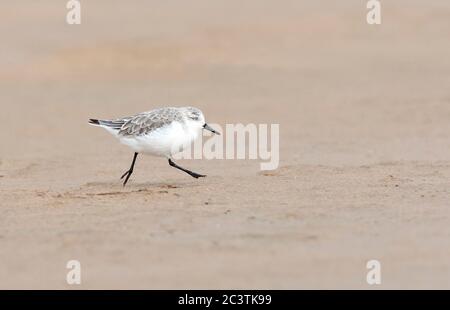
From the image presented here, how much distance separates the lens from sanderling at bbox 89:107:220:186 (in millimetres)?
10867

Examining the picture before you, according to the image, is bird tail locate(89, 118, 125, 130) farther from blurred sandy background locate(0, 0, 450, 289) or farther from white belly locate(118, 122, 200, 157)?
blurred sandy background locate(0, 0, 450, 289)

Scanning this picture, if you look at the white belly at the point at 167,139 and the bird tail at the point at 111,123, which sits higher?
the bird tail at the point at 111,123

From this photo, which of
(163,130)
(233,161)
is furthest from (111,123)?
(233,161)

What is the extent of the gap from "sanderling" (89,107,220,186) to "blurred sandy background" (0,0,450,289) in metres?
0.48

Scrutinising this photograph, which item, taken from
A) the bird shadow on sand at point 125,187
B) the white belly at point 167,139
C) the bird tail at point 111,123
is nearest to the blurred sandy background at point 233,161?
the bird shadow on sand at point 125,187

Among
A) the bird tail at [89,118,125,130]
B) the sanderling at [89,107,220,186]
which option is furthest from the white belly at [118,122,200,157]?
the bird tail at [89,118,125,130]

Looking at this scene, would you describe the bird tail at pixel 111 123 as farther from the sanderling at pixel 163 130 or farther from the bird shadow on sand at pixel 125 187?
the bird shadow on sand at pixel 125 187

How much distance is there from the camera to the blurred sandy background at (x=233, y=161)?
804 cm

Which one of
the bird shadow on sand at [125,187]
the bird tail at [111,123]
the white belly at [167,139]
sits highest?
the bird tail at [111,123]

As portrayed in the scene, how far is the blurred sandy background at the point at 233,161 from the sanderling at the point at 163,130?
0.48m

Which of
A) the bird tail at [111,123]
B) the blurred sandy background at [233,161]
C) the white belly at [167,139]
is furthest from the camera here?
the bird tail at [111,123]

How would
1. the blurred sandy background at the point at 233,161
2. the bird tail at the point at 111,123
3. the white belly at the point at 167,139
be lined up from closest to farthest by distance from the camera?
the blurred sandy background at the point at 233,161, the white belly at the point at 167,139, the bird tail at the point at 111,123

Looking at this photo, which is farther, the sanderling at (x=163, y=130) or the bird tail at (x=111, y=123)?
the bird tail at (x=111, y=123)

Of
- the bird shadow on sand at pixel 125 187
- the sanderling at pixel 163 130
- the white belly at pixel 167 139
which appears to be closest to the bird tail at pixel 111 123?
the sanderling at pixel 163 130
